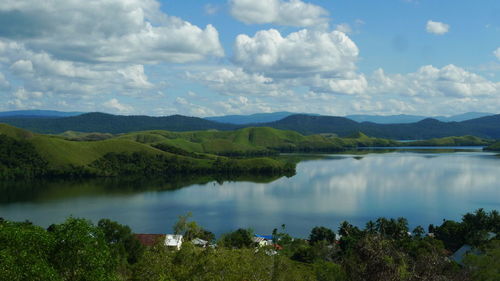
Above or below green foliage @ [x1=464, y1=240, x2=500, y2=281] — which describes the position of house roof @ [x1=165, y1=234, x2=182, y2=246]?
below

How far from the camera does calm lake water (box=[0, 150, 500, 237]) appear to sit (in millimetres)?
75562

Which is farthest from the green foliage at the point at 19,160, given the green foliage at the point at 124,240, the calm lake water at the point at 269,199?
the green foliage at the point at 124,240

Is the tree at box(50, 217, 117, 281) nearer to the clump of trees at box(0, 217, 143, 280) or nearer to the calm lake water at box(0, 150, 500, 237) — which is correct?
the clump of trees at box(0, 217, 143, 280)

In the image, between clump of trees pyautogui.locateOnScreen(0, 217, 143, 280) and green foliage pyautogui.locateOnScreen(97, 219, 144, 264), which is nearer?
clump of trees pyautogui.locateOnScreen(0, 217, 143, 280)

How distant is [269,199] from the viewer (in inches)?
3824

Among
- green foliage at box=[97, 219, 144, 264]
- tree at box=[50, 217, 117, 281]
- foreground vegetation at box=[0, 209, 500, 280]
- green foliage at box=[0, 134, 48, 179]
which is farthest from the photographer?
green foliage at box=[0, 134, 48, 179]

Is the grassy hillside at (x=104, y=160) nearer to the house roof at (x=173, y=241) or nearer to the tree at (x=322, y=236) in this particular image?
the tree at (x=322, y=236)

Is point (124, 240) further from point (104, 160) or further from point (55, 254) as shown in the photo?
point (104, 160)

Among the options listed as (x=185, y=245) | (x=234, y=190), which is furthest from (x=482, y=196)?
(x=185, y=245)

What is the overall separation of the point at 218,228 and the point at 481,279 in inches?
1781

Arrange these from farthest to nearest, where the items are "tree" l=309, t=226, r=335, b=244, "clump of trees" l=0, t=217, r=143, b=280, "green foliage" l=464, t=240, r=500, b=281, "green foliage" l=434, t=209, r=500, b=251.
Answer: "tree" l=309, t=226, r=335, b=244 → "green foliage" l=434, t=209, r=500, b=251 → "green foliage" l=464, t=240, r=500, b=281 → "clump of trees" l=0, t=217, r=143, b=280

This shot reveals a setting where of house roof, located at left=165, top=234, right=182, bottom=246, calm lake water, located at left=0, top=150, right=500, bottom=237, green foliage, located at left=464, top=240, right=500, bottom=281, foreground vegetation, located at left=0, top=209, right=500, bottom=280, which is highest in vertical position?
foreground vegetation, located at left=0, top=209, right=500, bottom=280

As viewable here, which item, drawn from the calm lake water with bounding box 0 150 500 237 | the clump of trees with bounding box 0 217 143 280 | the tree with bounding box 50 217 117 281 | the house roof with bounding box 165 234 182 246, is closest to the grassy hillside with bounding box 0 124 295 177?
the calm lake water with bounding box 0 150 500 237

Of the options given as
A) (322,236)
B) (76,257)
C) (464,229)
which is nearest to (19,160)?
(322,236)
